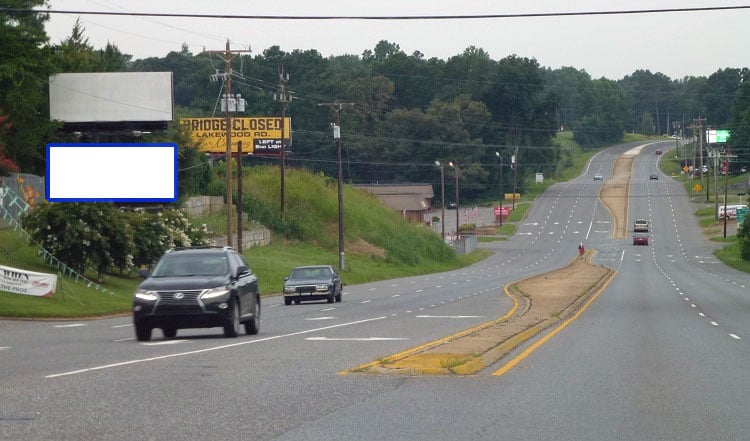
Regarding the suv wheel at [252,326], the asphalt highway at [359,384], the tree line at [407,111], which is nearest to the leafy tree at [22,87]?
the asphalt highway at [359,384]

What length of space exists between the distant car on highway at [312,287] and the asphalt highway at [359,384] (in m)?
10.1

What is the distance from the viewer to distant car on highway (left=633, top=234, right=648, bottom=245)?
116m

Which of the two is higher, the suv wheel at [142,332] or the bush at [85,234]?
the bush at [85,234]

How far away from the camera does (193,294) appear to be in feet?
75.3

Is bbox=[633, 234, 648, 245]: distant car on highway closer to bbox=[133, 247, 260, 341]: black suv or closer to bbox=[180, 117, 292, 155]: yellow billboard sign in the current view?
bbox=[180, 117, 292, 155]: yellow billboard sign

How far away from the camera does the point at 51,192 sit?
4681 centimetres

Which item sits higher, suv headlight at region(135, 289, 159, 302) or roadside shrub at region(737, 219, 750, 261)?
suv headlight at region(135, 289, 159, 302)

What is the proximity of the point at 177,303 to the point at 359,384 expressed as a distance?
8.84m

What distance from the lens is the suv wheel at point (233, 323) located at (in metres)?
23.6

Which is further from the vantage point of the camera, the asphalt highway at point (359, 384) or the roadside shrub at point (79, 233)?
the roadside shrub at point (79, 233)

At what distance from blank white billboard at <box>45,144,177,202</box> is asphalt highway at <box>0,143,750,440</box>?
1395 cm

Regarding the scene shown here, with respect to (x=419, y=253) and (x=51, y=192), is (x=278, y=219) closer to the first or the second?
(x=419, y=253)

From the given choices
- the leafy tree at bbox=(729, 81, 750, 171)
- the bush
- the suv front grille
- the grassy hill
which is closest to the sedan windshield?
the bush

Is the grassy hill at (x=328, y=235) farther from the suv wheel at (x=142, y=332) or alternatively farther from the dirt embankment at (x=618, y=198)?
the suv wheel at (x=142, y=332)
